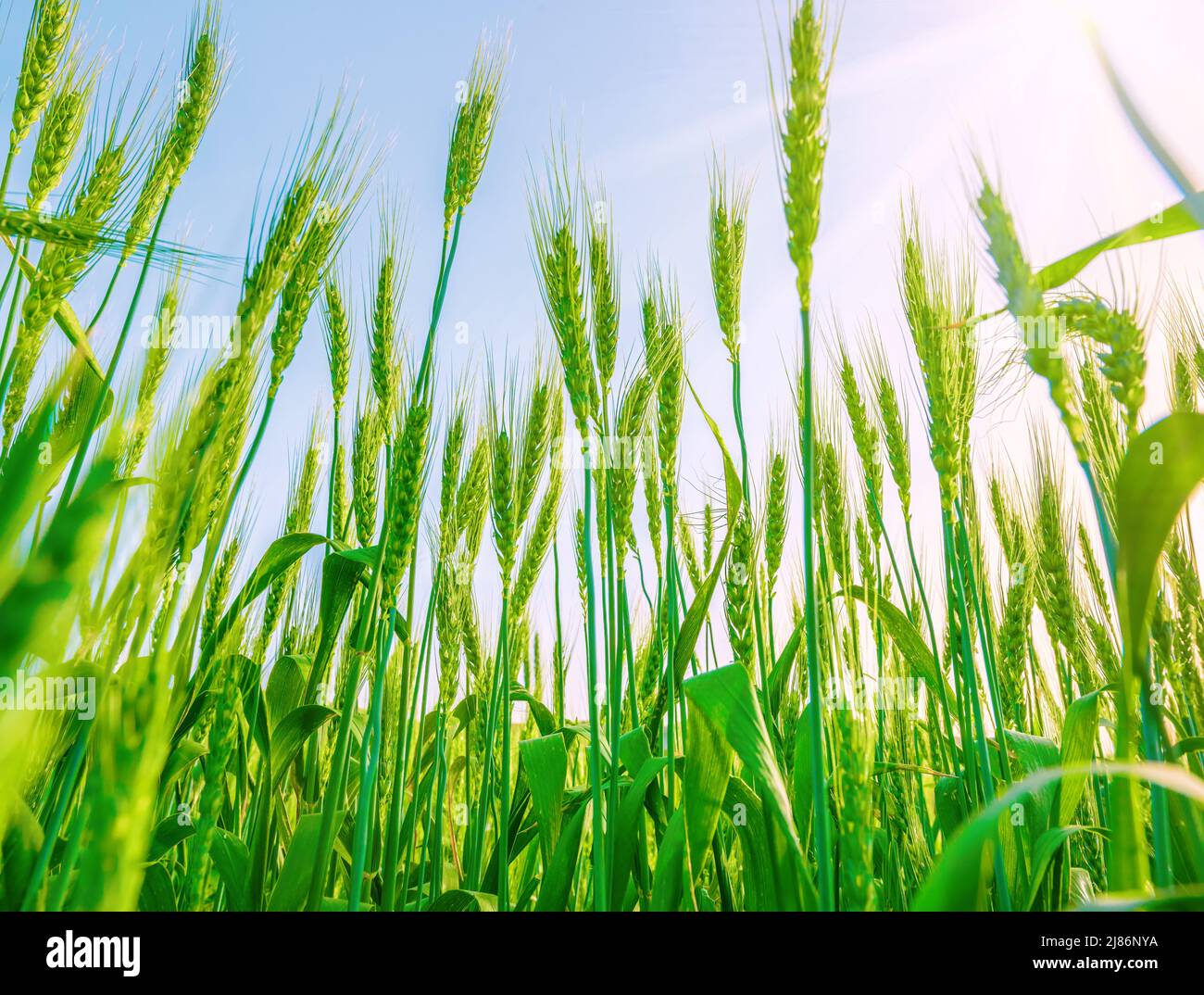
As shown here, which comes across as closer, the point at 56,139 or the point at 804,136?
the point at 804,136

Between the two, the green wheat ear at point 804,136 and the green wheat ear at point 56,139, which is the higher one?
the green wheat ear at point 56,139

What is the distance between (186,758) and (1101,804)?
90.8 inches

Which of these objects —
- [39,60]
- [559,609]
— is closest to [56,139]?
[39,60]

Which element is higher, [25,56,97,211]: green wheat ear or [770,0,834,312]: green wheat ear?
[25,56,97,211]: green wheat ear

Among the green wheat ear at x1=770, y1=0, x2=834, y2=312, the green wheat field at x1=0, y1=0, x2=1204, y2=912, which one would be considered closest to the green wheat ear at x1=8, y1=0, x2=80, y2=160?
the green wheat field at x1=0, y1=0, x2=1204, y2=912

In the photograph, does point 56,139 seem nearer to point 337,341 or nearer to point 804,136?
point 337,341

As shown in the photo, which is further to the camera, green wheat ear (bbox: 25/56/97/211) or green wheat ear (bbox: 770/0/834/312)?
green wheat ear (bbox: 25/56/97/211)

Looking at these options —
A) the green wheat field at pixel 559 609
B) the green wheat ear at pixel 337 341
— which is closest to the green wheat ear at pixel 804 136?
the green wheat field at pixel 559 609

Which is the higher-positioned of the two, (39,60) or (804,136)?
(39,60)

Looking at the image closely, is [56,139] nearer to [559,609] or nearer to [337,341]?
[337,341]

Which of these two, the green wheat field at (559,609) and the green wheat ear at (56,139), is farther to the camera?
the green wheat ear at (56,139)

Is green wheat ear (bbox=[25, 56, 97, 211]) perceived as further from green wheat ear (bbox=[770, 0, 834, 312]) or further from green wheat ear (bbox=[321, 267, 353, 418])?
green wheat ear (bbox=[770, 0, 834, 312])

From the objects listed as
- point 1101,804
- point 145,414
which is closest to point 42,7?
point 145,414

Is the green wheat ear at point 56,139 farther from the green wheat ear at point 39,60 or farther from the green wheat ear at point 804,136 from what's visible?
the green wheat ear at point 804,136
